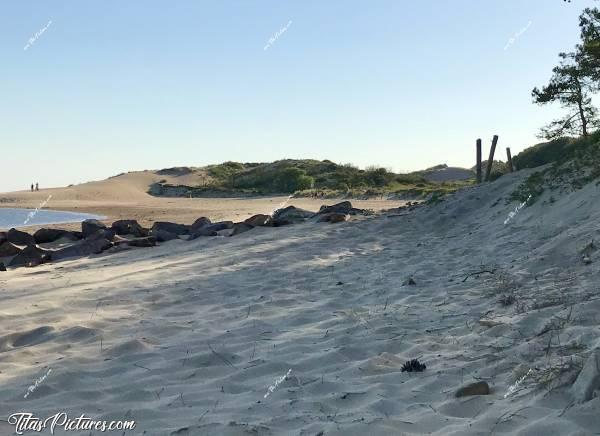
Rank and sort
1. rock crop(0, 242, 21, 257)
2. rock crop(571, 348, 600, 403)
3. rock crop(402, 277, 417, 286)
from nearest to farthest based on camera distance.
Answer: rock crop(571, 348, 600, 403) → rock crop(402, 277, 417, 286) → rock crop(0, 242, 21, 257)

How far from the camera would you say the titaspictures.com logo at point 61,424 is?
3.29 m

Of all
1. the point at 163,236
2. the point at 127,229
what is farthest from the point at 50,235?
the point at 163,236

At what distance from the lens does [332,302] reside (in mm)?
6246

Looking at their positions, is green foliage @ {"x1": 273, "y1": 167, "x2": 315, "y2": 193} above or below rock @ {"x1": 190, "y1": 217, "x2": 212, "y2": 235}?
above

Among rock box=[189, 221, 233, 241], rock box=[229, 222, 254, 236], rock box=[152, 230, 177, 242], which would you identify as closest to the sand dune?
rock box=[189, 221, 233, 241]

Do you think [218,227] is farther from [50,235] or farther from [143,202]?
[143,202]

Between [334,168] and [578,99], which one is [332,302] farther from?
[334,168]

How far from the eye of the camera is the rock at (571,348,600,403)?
2.88 metres

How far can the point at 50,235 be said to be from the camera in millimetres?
14336

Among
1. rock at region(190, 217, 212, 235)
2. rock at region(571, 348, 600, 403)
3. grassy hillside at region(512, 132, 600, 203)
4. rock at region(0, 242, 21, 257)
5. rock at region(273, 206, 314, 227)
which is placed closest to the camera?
rock at region(571, 348, 600, 403)

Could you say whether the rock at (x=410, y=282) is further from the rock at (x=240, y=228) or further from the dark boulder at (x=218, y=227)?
the dark boulder at (x=218, y=227)

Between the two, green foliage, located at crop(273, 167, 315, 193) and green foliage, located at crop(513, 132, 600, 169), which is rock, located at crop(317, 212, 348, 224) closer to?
green foliage, located at crop(513, 132, 600, 169)

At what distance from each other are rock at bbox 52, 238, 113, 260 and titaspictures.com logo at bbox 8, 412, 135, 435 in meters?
8.75

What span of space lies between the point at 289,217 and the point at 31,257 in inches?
263
